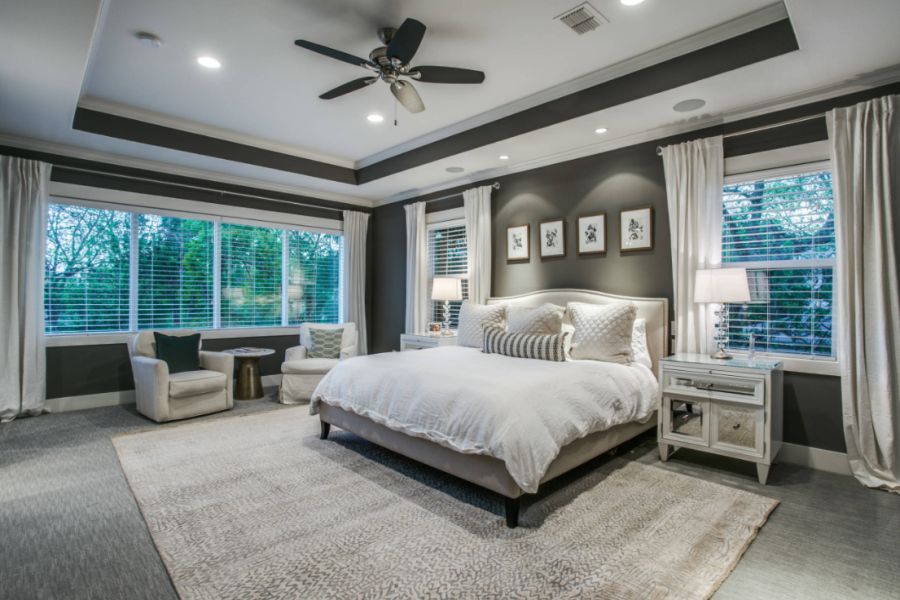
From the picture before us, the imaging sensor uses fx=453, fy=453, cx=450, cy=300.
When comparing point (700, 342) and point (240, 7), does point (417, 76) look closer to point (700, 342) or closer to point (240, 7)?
point (240, 7)

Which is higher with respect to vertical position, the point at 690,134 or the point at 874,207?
the point at 690,134

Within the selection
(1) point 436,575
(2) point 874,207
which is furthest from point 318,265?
(2) point 874,207

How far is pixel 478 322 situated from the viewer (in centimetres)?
452

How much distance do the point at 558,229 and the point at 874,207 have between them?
7.92 feet

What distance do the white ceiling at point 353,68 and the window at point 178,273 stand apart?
2.86 ft

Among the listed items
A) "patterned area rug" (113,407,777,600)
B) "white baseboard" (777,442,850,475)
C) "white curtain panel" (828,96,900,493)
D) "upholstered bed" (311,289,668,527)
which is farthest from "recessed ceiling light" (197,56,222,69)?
"white baseboard" (777,442,850,475)

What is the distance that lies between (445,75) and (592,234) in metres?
2.17

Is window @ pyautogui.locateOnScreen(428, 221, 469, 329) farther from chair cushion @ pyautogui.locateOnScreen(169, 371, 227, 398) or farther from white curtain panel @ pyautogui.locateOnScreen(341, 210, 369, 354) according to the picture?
chair cushion @ pyautogui.locateOnScreen(169, 371, 227, 398)

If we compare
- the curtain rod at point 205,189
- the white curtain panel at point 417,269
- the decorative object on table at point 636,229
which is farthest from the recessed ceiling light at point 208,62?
the decorative object on table at point 636,229

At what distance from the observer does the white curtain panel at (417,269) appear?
6160 mm

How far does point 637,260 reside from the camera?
412cm

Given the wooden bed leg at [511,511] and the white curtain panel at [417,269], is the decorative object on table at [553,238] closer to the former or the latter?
the white curtain panel at [417,269]

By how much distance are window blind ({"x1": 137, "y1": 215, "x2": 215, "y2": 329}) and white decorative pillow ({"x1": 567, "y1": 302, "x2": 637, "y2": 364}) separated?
4.42 m

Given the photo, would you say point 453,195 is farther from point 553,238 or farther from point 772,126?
point 772,126
